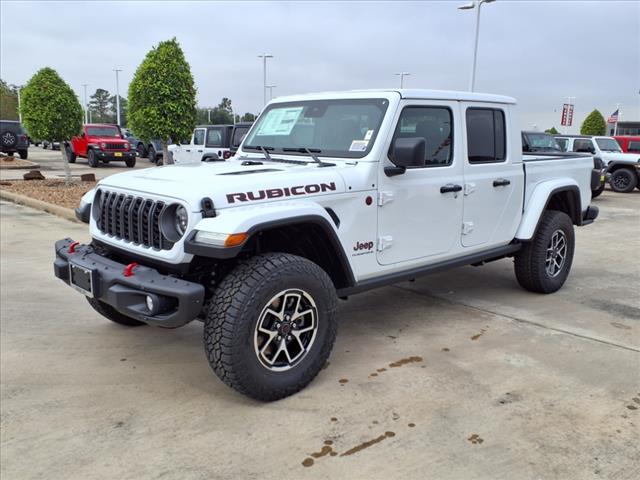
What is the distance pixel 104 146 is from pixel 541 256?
19264mm

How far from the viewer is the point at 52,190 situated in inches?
495

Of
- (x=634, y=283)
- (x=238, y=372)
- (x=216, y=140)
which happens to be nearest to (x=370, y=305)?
(x=238, y=372)

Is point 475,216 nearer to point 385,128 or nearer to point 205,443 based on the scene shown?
point 385,128

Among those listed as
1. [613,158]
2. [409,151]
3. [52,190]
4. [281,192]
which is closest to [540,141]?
[613,158]

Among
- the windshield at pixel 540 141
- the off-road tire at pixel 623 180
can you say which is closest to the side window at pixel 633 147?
the off-road tire at pixel 623 180

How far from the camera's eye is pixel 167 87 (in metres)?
11.5

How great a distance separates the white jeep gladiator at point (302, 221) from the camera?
3.01 m

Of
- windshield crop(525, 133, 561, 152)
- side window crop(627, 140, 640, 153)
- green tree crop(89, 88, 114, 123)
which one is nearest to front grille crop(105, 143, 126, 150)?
windshield crop(525, 133, 561, 152)

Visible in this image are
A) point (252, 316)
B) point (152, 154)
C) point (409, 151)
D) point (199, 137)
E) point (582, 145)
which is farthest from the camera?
point (152, 154)

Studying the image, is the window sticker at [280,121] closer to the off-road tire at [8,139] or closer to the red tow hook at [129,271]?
the red tow hook at [129,271]

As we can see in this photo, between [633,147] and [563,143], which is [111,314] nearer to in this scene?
[563,143]

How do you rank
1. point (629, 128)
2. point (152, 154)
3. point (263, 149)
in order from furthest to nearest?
point (629, 128)
point (152, 154)
point (263, 149)

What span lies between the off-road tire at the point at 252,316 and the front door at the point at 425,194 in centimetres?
73

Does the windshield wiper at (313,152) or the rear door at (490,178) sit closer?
the windshield wiper at (313,152)
